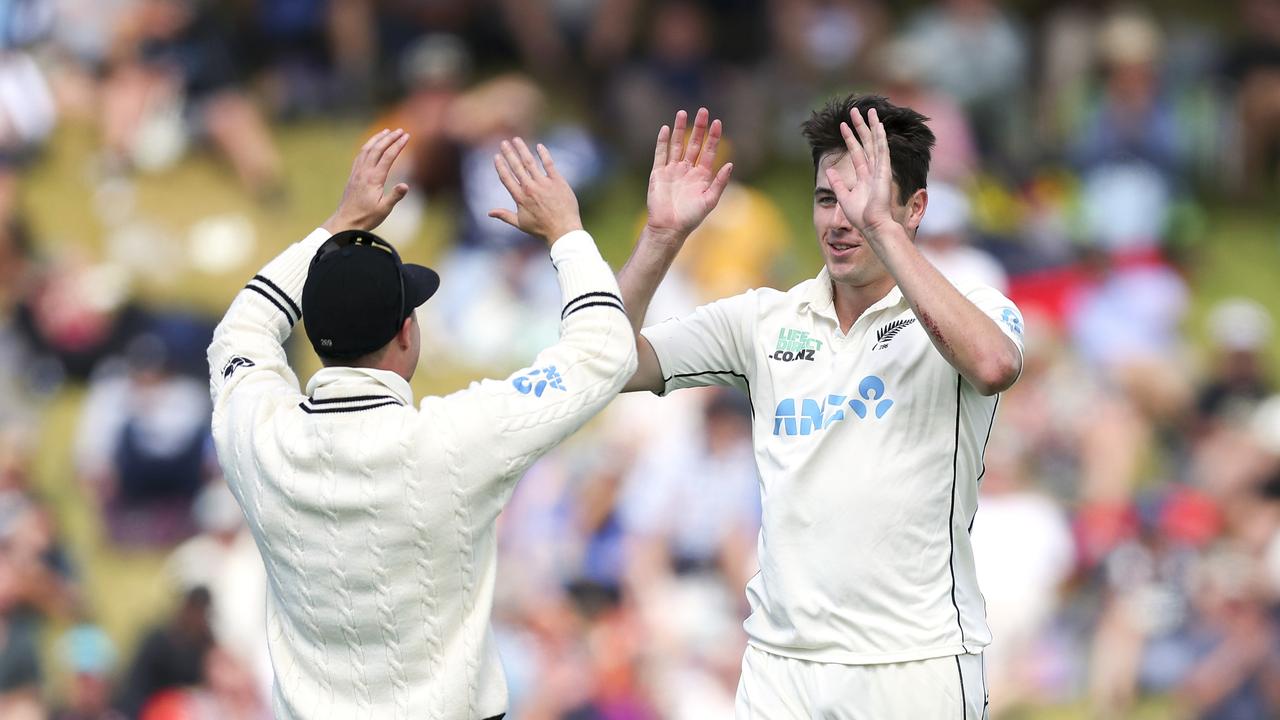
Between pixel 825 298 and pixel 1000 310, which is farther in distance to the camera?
pixel 825 298

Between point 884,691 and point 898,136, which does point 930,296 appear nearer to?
point 898,136

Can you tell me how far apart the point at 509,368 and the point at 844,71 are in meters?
3.30

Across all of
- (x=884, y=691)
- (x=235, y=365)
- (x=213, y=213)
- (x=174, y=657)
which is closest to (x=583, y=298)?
(x=235, y=365)

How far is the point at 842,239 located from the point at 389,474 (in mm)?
1353

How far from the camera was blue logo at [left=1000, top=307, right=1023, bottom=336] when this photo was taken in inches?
156

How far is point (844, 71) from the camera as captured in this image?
459 inches

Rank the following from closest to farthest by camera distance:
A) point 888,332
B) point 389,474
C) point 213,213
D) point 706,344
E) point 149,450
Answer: point 389,474
point 888,332
point 706,344
point 149,450
point 213,213

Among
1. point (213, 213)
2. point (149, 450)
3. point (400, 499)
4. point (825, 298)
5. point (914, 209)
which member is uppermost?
point (914, 209)

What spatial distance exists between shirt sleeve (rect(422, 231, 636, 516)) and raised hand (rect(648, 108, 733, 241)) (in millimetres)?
461

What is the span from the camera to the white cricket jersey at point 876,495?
400cm

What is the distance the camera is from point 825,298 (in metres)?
4.32

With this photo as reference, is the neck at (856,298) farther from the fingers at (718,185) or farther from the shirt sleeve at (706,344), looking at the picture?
the fingers at (718,185)

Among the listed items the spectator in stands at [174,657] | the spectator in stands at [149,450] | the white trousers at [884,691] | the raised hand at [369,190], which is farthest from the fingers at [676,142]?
the spectator in stands at [149,450]

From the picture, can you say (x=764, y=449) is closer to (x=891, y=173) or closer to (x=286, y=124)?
(x=891, y=173)
